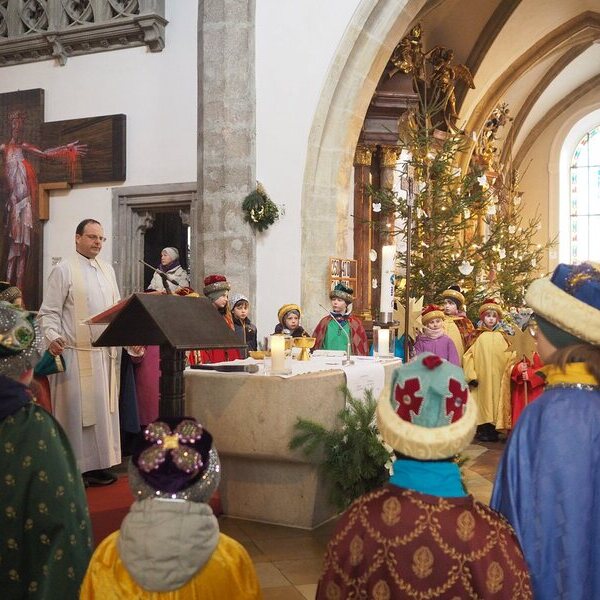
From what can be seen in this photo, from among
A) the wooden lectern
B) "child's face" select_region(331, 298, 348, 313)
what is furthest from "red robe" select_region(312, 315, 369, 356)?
the wooden lectern

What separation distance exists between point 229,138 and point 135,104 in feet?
4.71

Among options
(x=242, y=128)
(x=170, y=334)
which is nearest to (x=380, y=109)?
(x=242, y=128)

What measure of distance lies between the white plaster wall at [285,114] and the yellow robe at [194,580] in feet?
21.8

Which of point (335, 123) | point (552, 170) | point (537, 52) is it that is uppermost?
point (537, 52)

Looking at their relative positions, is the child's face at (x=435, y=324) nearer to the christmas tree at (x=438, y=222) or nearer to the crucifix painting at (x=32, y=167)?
the christmas tree at (x=438, y=222)

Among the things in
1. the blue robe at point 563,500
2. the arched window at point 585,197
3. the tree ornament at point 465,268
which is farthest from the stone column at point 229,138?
the arched window at point 585,197

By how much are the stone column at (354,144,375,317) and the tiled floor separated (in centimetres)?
623

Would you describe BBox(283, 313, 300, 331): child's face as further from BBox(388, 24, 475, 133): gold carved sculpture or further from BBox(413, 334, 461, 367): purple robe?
BBox(388, 24, 475, 133): gold carved sculpture

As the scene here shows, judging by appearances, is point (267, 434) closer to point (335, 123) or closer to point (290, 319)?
point (290, 319)

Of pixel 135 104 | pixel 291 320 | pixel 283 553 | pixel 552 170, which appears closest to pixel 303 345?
pixel 283 553

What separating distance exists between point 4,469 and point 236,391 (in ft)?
6.53

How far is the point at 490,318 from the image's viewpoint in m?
8.11

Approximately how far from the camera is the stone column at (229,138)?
8641 mm

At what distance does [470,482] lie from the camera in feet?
18.7
